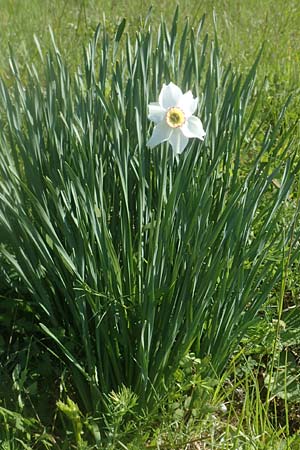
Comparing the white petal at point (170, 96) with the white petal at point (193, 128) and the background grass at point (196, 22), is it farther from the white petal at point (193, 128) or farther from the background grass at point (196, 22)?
the background grass at point (196, 22)

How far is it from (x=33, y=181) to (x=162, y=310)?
1.40ft

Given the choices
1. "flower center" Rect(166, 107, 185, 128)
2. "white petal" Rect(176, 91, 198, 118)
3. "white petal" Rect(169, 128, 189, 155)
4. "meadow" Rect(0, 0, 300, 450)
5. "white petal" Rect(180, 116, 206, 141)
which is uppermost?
"white petal" Rect(176, 91, 198, 118)

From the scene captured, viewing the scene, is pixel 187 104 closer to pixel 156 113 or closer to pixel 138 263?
pixel 156 113

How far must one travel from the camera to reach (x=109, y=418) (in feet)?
4.89

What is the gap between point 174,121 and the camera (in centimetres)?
124

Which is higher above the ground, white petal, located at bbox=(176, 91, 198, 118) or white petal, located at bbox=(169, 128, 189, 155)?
white petal, located at bbox=(176, 91, 198, 118)

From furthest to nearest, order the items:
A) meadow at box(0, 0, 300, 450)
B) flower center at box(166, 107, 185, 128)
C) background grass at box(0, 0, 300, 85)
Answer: background grass at box(0, 0, 300, 85)
meadow at box(0, 0, 300, 450)
flower center at box(166, 107, 185, 128)

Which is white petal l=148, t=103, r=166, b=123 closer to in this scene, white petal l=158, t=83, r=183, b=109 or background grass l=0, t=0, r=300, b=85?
white petal l=158, t=83, r=183, b=109

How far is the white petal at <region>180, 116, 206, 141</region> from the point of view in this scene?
1.24m

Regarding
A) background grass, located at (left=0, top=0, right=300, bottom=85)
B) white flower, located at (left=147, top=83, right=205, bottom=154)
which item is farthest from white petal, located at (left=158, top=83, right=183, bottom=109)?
background grass, located at (left=0, top=0, right=300, bottom=85)

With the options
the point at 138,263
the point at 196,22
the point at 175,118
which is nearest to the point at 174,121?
the point at 175,118

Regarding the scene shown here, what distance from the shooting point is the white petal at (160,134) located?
1.25 metres

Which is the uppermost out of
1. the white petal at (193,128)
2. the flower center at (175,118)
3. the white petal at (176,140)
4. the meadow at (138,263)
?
the flower center at (175,118)

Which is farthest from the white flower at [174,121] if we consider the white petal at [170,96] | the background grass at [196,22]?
the background grass at [196,22]
